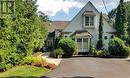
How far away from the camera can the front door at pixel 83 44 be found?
5503 cm

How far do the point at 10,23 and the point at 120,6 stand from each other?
33.0 m

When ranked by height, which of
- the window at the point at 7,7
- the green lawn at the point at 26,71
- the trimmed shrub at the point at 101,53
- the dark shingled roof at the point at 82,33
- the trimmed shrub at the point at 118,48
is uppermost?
the window at the point at 7,7

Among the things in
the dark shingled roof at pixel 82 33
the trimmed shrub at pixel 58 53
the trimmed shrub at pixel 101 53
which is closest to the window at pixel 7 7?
the trimmed shrub at pixel 58 53

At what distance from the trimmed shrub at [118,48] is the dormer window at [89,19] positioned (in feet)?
29.4

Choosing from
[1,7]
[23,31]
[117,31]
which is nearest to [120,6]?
A: [117,31]

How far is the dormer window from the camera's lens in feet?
186

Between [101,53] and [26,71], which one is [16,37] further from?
[101,53]

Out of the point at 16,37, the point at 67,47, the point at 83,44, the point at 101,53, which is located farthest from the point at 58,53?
the point at 16,37

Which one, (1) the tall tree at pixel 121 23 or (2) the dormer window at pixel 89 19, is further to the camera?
(1) the tall tree at pixel 121 23

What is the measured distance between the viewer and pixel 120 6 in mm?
59000

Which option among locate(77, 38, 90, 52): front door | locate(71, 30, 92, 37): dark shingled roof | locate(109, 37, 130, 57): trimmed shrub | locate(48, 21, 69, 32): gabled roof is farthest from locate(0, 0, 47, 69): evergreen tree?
locate(48, 21, 69, 32): gabled roof

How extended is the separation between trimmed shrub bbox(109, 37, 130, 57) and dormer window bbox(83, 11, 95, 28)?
8.96 meters

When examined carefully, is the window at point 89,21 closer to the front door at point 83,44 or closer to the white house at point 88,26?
the white house at point 88,26

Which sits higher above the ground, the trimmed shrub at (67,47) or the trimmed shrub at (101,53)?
the trimmed shrub at (67,47)
